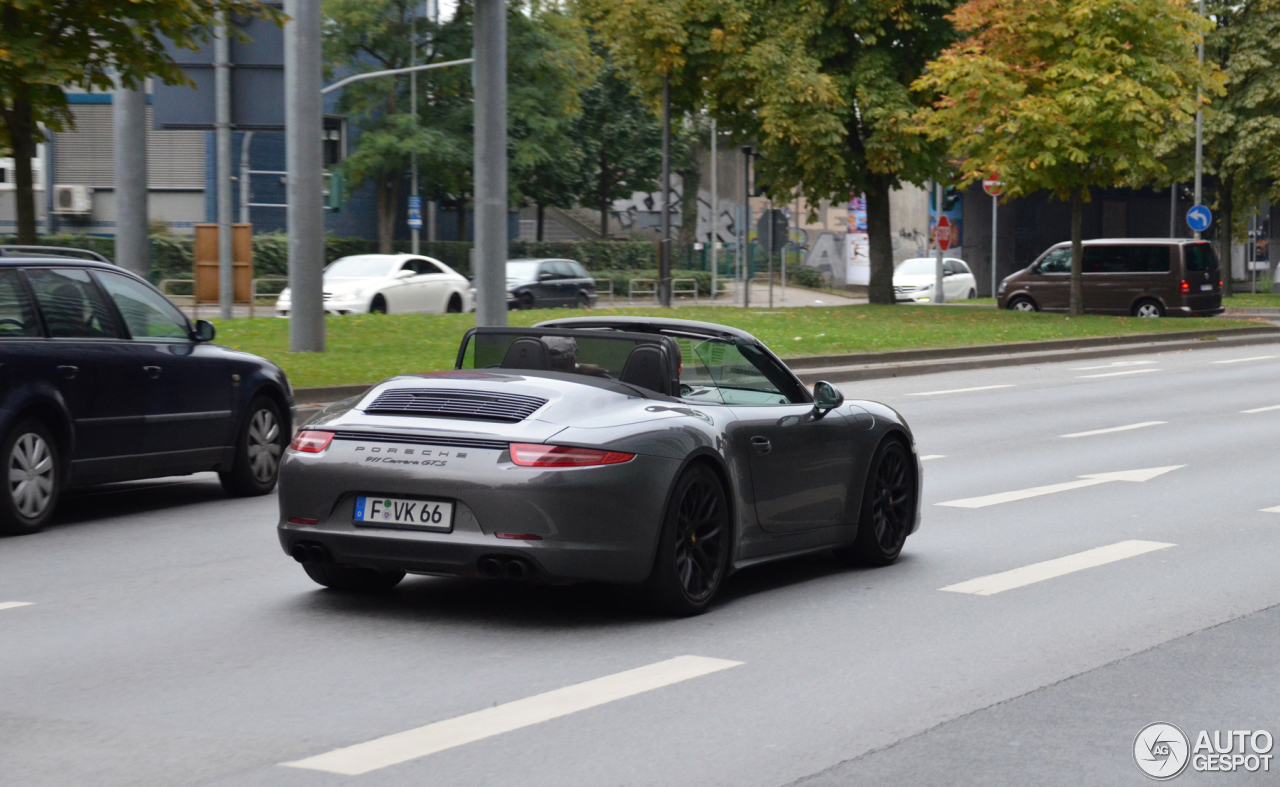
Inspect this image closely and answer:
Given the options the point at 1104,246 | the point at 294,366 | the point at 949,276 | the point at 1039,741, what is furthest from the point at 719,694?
the point at 949,276

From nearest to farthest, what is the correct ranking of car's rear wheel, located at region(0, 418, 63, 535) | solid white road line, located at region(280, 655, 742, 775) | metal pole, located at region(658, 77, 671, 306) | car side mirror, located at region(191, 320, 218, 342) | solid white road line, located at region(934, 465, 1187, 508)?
solid white road line, located at region(280, 655, 742, 775)
car's rear wheel, located at region(0, 418, 63, 535)
car side mirror, located at region(191, 320, 218, 342)
solid white road line, located at region(934, 465, 1187, 508)
metal pole, located at region(658, 77, 671, 306)

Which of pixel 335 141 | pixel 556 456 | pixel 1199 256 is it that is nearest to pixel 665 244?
pixel 1199 256

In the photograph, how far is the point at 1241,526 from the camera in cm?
1016

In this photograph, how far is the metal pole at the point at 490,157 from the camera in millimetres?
20578

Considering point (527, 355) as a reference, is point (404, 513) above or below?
below

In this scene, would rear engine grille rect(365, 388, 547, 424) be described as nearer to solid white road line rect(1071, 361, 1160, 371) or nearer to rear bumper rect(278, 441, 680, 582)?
rear bumper rect(278, 441, 680, 582)

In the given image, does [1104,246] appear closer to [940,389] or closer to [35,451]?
[940,389]

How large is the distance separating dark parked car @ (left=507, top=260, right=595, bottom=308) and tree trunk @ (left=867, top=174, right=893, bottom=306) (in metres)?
6.65

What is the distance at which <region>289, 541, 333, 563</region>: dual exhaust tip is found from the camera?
6.93 m

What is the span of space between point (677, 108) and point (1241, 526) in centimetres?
3130

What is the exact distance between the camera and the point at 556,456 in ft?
21.6

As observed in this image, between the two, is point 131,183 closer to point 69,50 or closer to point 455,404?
point 69,50

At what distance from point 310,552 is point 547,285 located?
3233 cm

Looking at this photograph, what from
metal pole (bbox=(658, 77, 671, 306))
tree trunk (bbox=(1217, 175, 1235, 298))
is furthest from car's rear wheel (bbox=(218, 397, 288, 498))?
tree trunk (bbox=(1217, 175, 1235, 298))
